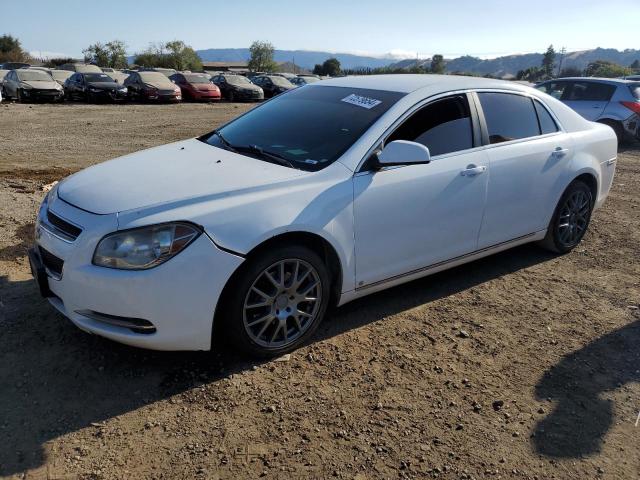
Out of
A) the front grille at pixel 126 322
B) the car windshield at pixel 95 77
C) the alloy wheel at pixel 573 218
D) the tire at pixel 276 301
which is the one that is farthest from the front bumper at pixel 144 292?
the car windshield at pixel 95 77

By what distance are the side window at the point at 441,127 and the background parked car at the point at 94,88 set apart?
22.4 metres

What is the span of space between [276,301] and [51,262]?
130cm

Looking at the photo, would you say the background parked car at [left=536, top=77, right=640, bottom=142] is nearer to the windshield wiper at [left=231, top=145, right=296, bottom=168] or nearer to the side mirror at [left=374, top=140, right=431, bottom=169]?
the side mirror at [left=374, top=140, right=431, bottom=169]

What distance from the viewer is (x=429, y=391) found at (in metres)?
3.10

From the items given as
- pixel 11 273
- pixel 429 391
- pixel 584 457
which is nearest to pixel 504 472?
pixel 584 457

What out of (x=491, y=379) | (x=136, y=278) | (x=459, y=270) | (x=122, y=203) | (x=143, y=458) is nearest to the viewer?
(x=143, y=458)

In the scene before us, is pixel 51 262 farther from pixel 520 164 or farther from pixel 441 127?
pixel 520 164

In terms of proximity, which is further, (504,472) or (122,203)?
(122,203)

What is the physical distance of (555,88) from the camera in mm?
12828

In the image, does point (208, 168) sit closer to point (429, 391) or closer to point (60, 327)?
point (60, 327)

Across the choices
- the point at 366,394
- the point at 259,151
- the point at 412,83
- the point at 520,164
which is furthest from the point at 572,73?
the point at 366,394

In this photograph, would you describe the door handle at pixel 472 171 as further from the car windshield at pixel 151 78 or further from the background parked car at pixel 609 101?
the car windshield at pixel 151 78

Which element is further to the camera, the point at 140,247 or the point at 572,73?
the point at 572,73

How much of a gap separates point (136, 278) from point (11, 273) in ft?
7.00
